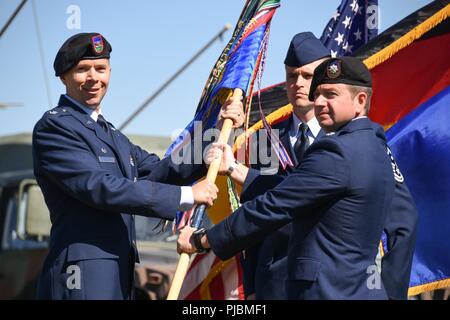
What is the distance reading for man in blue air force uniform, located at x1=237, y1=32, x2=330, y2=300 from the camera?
5012mm

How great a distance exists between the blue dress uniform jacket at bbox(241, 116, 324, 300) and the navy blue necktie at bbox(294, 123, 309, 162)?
29 millimetres

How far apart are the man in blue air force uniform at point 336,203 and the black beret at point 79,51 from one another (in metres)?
1.06

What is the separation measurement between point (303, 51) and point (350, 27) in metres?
1.35

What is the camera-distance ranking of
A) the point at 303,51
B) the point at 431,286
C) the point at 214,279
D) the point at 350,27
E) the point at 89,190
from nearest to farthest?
the point at 89,190 → the point at 303,51 → the point at 431,286 → the point at 350,27 → the point at 214,279

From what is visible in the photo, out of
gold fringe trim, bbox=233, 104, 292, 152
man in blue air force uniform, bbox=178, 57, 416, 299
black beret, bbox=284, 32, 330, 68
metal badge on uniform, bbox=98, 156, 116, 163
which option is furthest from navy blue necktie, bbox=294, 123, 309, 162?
metal badge on uniform, bbox=98, 156, 116, 163

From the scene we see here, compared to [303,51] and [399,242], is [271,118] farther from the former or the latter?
[399,242]

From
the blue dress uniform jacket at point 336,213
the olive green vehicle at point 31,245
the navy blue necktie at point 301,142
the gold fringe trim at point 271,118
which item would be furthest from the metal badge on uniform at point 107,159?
the olive green vehicle at point 31,245

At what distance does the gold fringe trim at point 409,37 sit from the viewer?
609cm

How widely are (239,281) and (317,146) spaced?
2.65 meters

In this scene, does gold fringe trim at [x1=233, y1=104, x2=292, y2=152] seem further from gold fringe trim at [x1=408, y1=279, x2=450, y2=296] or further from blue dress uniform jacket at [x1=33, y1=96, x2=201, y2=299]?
gold fringe trim at [x1=408, y1=279, x2=450, y2=296]

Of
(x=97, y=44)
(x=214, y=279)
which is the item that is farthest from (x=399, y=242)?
(x=214, y=279)

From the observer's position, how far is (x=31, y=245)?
1198 centimetres
